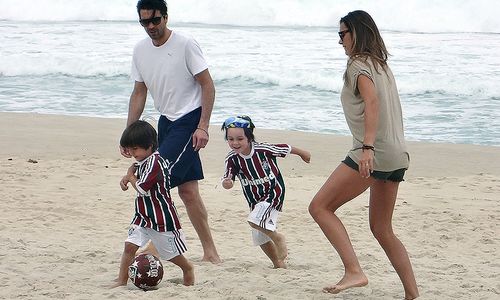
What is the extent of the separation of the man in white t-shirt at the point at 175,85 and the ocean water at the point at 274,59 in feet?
22.9

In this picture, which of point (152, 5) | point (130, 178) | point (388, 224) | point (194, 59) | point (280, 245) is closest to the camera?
point (388, 224)

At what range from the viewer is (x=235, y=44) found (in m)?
24.3

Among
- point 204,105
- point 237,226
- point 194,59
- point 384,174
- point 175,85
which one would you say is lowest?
point 237,226

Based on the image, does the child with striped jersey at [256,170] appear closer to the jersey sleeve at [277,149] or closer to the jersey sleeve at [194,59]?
the jersey sleeve at [277,149]

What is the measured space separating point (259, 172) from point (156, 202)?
→ 86cm

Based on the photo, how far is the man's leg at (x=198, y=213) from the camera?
6.20 m

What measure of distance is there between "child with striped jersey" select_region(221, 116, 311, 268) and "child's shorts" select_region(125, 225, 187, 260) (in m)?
0.63

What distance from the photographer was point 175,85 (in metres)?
5.92

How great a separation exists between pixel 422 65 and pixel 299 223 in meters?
13.0

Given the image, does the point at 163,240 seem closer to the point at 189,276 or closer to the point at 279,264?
the point at 189,276

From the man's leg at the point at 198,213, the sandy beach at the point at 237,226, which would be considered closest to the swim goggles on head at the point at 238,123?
the man's leg at the point at 198,213

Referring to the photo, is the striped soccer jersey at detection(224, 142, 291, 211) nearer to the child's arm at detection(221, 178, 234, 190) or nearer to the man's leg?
the child's arm at detection(221, 178, 234, 190)

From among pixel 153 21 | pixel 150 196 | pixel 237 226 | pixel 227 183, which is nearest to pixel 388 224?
pixel 227 183

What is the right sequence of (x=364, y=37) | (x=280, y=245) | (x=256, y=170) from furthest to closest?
(x=280, y=245) → (x=256, y=170) → (x=364, y=37)
